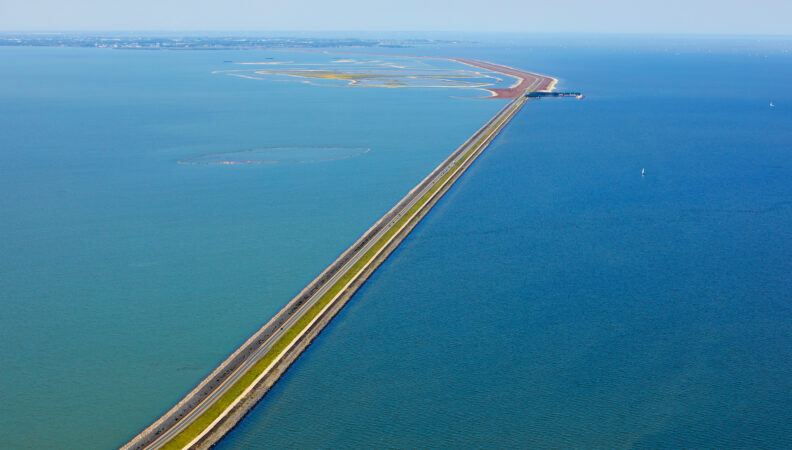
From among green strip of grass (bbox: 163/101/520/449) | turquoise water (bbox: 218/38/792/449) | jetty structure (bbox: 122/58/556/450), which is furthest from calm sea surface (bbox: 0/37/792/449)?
green strip of grass (bbox: 163/101/520/449)

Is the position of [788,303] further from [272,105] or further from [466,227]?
[272,105]

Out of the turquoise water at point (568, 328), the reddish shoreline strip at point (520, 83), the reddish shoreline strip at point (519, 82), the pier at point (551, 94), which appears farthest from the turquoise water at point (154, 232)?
the pier at point (551, 94)

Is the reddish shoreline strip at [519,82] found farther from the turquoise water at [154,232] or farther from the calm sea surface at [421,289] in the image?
the calm sea surface at [421,289]

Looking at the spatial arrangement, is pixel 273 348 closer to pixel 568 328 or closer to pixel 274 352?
pixel 274 352

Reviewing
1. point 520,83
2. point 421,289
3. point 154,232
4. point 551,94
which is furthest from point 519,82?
point 421,289

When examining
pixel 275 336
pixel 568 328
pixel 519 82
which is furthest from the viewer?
pixel 519 82

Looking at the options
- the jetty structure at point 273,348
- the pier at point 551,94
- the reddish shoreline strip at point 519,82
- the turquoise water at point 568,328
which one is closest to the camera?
the jetty structure at point 273,348

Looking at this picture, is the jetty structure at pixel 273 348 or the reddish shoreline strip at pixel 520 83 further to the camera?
the reddish shoreline strip at pixel 520 83

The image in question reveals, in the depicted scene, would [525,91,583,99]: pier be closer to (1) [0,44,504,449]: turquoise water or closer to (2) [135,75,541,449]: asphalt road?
(1) [0,44,504,449]: turquoise water
